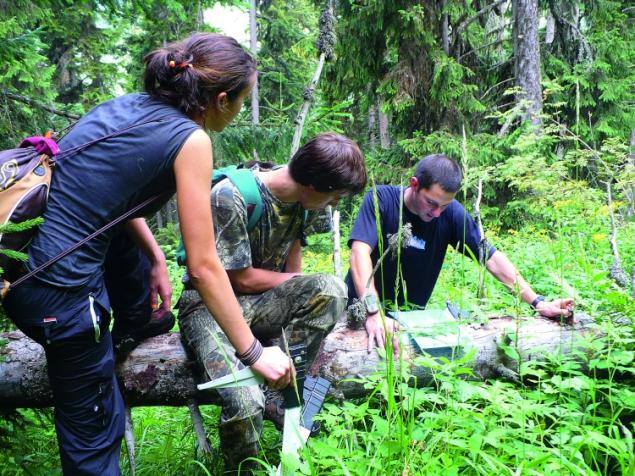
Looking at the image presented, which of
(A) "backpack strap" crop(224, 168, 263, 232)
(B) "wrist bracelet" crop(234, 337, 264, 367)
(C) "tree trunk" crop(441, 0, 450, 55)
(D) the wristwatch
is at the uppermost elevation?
(C) "tree trunk" crop(441, 0, 450, 55)

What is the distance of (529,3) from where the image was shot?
9.36 meters

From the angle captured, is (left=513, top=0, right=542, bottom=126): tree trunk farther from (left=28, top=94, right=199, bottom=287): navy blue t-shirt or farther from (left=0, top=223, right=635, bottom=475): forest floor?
(left=28, top=94, right=199, bottom=287): navy blue t-shirt

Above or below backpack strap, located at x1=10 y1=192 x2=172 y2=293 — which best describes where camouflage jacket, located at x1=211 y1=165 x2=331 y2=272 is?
below

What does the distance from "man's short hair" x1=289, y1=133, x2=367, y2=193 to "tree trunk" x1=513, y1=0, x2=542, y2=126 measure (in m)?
8.04

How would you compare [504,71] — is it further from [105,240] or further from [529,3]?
[105,240]

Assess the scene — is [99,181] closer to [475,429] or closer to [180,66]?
[180,66]

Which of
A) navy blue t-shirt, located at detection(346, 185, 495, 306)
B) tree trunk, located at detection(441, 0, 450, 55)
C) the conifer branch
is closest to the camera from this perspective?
navy blue t-shirt, located at detection(346, 185, 495, 306)

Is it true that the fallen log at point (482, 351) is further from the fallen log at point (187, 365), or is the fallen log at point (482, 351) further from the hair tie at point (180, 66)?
the hair tie at point (180, 66)

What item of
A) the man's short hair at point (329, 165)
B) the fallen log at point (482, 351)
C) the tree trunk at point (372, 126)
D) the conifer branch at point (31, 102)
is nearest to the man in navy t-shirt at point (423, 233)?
the fallen log at point (482, 351)

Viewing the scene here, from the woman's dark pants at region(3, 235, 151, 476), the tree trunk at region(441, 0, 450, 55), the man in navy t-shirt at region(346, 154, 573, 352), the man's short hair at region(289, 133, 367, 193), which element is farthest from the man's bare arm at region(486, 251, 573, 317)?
the tree trunk at region(441, 0, 450, 55)

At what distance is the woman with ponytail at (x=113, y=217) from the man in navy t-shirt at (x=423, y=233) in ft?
4.90

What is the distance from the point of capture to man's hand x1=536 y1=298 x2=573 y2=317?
8.43ft

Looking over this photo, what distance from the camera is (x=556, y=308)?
8.57ft

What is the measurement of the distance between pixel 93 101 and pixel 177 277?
391 inches
